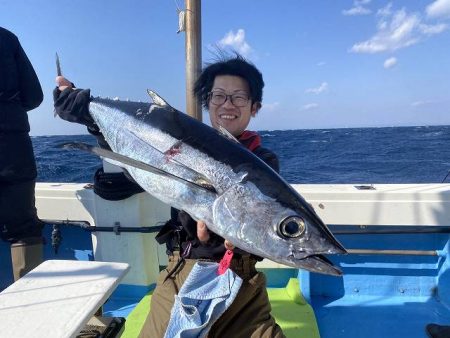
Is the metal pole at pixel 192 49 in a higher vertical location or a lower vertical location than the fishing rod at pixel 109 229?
higher

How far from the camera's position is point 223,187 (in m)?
1.66

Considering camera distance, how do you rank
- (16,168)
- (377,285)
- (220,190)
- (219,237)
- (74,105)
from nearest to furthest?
(220,190)
(219,237)
(74,105)
(16,168)
(377,285)

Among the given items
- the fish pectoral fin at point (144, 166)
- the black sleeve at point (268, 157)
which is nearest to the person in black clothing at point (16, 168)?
the fish pectoral fin at point (144, 166)

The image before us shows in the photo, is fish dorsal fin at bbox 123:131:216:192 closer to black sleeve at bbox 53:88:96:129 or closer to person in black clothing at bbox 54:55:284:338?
person in black clothing at bbox 54:55:284:338

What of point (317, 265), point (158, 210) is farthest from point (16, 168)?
point (317, 265)

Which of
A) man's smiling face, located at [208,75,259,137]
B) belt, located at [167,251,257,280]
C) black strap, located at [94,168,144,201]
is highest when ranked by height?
man's smiling face, located at [208,75,259,137]

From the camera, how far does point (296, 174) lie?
1266 centimetres

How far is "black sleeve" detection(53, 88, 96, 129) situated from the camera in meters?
2.36

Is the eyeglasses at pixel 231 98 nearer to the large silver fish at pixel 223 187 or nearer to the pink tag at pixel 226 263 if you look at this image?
the large silver fish at pixel 223 187

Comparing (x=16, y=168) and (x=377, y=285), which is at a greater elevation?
(x=16, y=168)

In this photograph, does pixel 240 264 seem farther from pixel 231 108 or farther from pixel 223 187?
pixel 231 108

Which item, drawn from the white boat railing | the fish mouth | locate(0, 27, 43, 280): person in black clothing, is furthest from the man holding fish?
the white boat railing

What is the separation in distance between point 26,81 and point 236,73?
2.15 m

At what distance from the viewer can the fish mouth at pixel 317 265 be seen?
4.63ft
